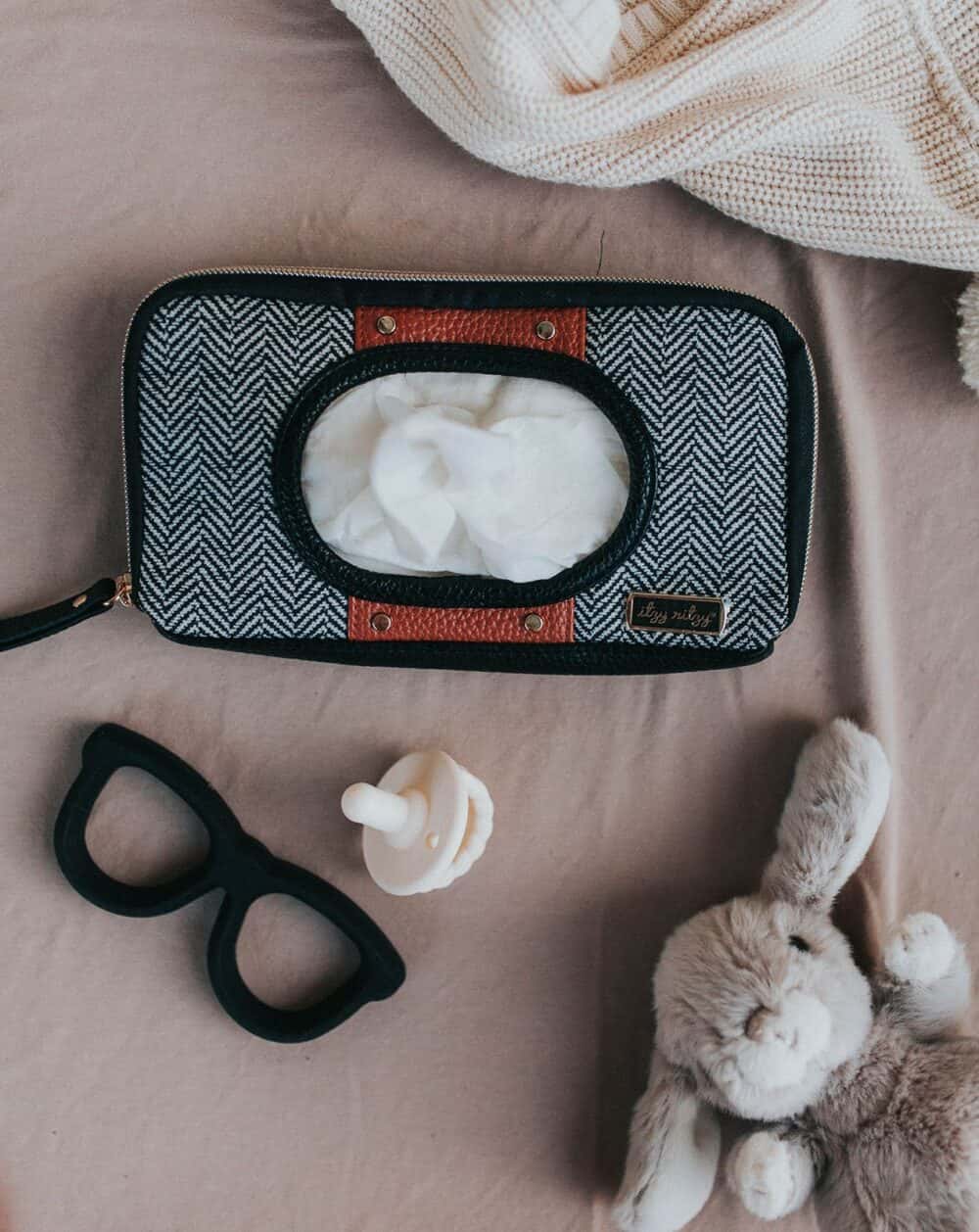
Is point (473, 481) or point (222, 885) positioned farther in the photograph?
point (222, 885)

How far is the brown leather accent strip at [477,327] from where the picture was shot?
0.61 metres

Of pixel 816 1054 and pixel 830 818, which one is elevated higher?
pixel 830 818

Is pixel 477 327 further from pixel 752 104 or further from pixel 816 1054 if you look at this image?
pixel 816 1054

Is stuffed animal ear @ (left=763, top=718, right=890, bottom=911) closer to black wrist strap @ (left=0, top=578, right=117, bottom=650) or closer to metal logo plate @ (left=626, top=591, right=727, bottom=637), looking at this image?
metal logo plate @ (left=626, top=591, right=727, bottom=637)

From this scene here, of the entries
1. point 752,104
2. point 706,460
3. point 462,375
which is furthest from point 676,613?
point 752,104

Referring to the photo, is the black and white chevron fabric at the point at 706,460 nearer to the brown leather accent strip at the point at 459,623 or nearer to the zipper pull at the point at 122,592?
the brown leather accent strip at the point at 459,623

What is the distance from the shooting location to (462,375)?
610 mm

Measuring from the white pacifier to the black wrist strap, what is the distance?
8.4 inches

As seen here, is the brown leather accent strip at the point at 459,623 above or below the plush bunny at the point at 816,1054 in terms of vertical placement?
above

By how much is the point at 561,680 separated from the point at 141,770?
31 cm

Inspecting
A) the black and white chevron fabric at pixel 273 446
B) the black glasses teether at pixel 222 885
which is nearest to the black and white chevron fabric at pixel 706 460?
the black and white chevron fabric at pixel 273 446

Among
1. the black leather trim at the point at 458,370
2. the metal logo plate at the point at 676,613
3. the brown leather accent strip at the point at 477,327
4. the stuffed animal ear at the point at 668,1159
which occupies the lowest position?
the stuffed animal ear at the point at 668,1159

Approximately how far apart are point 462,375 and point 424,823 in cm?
29

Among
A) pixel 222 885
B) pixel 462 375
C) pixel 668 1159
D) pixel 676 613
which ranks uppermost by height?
pixel 462 375
